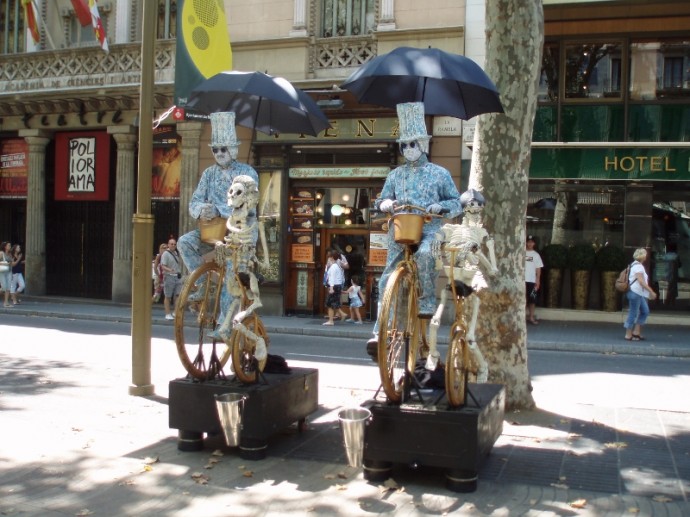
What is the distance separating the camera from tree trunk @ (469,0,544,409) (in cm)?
795

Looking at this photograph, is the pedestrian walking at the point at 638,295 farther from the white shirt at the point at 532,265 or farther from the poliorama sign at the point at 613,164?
the poliorama sign at the point at 613,164

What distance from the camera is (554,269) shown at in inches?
737

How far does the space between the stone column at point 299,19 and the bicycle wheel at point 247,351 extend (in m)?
14.6

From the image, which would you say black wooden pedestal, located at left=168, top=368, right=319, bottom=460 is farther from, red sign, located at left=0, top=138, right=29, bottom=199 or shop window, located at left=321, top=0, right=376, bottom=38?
red sign, located at left=0, top=138, right=29, bottom=199

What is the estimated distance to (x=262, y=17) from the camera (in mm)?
20391

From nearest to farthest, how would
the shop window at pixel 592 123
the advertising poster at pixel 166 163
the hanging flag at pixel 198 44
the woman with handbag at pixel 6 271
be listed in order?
the hanging flag at pixel 198 44, the shop window at pixel 592 123, the woman with handbag at pixel 6 271, the advertising poster at pixel 166 163

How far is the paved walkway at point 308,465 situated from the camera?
513 cm

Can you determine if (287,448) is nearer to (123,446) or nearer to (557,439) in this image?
(123,446)

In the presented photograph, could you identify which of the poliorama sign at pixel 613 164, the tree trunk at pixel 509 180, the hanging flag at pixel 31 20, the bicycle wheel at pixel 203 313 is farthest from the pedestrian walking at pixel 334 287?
the hanging flag at pixel 31 20

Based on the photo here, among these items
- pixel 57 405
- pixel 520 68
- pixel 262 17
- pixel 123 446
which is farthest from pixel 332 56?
pixel 123 446

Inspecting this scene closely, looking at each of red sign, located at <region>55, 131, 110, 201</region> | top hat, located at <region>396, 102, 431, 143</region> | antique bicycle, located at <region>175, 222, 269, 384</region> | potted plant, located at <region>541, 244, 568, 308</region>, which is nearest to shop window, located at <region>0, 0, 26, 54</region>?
red sign, located at <region>55, 131, 110, 201</region>

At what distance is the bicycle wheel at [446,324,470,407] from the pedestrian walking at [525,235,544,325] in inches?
479

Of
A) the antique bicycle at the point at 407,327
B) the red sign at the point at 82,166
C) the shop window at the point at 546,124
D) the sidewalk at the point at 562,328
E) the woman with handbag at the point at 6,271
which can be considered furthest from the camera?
the red sign at the point at 82,166

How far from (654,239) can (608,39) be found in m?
5.01
